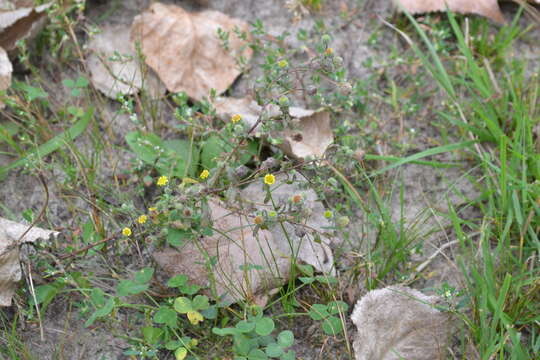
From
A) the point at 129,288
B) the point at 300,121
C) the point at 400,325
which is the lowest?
the point at 400,325

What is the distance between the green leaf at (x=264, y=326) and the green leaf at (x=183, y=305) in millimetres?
246

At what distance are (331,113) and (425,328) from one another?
3.56ft

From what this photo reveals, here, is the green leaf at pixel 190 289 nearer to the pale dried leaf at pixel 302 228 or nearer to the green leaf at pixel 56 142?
the pale dried leaf at pixel 302 228

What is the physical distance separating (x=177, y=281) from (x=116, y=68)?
1259mm

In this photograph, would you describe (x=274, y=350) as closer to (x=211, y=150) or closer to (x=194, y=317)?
(x=194, y=317)

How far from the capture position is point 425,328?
208cm

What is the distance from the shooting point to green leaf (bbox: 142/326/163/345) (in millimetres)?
1989

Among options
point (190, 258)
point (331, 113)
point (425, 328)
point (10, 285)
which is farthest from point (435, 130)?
point (10, 285)

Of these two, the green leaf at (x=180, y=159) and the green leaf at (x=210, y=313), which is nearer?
the green leaf at (x=210, y=313)

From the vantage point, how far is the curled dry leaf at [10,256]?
2.02 metres

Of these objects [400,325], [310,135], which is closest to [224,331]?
[400,325]

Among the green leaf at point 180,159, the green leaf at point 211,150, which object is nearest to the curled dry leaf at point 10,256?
the green leaf at point 180,159

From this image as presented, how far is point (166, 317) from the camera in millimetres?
1992

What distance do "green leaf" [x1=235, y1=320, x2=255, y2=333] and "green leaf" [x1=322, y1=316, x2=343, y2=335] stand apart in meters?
0.26
